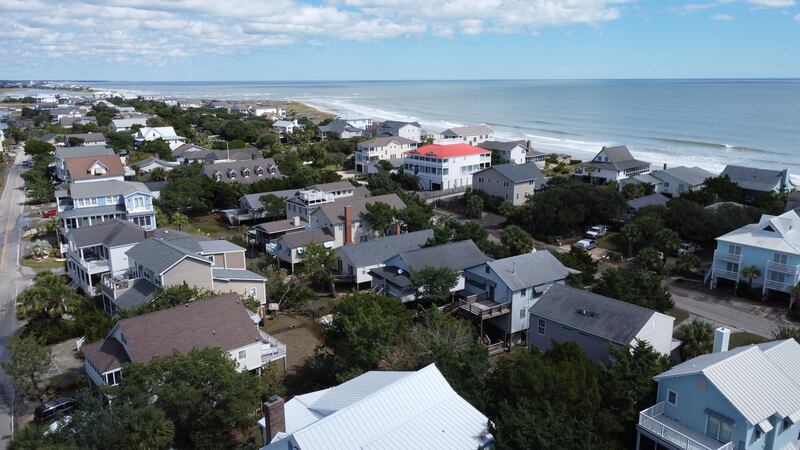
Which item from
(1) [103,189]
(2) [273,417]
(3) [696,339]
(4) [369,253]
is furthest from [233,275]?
(3) [696,339]

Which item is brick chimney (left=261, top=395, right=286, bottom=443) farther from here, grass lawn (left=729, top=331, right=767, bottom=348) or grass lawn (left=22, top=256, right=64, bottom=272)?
grass lawn (left=22, top=256, right=64, bottom=272)

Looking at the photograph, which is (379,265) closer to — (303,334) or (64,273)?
(303,334)

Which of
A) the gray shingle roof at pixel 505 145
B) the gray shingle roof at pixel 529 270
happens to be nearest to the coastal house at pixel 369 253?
the gray shingle roof at pixel 529 270

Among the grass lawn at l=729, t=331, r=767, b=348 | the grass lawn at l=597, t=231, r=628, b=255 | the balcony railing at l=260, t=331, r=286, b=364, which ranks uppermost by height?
the balcony railing at l=260, t=331, r=286, b=364

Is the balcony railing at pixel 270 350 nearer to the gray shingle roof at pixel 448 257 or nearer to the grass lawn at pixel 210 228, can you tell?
the gray shingle roof at pixel 448 257

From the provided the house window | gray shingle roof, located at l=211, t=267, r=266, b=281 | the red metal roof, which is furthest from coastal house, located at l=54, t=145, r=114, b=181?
the house window

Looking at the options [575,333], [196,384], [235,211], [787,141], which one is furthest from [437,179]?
[787,141]
